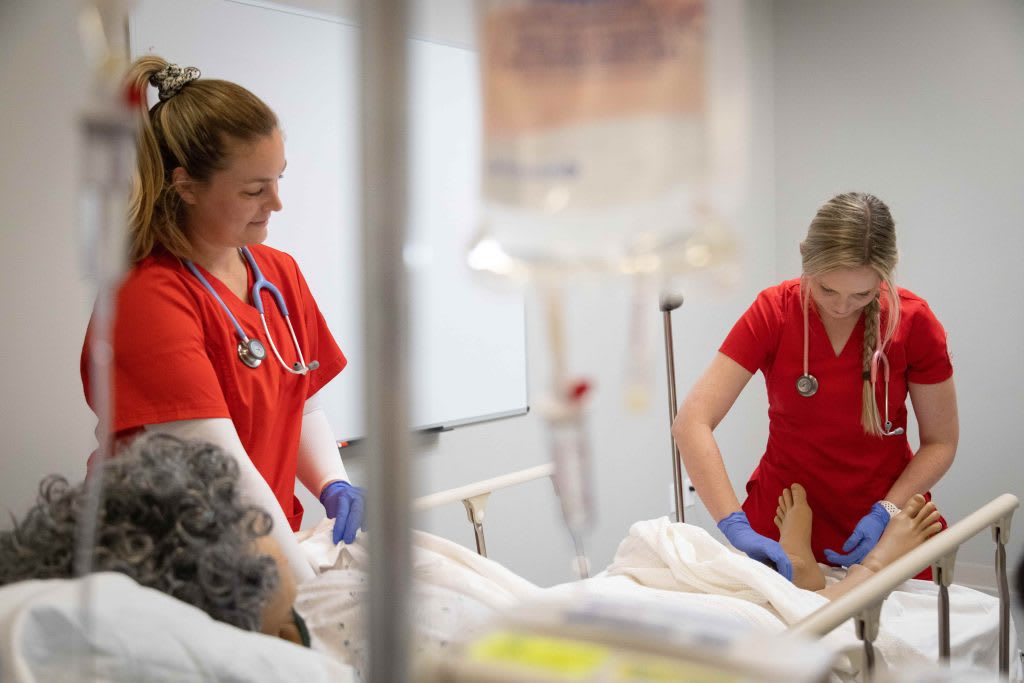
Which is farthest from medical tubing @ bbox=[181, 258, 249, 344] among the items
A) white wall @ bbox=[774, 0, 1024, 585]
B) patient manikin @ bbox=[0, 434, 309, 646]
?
white wall @ bbox=[774, 0, 1024, 585]

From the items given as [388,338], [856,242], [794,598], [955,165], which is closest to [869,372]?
[856,242]

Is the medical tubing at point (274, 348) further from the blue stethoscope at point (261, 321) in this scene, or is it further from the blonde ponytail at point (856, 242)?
the blonde ponytail at point (856, 242)

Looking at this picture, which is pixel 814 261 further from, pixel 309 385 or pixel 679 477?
pixel 309 385

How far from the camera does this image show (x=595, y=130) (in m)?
0.56

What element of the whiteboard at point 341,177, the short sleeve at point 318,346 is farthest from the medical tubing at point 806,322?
the short sleeve at point 318,346

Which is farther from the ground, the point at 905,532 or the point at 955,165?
the point at 955,165

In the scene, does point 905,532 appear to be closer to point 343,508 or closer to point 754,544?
point 754,544

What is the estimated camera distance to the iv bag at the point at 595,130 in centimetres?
56

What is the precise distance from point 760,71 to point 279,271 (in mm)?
3203

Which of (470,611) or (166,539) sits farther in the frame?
(470,611)

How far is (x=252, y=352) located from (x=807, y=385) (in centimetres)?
125

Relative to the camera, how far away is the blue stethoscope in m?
1.65

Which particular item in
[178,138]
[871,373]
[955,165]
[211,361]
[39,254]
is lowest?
[871,373]

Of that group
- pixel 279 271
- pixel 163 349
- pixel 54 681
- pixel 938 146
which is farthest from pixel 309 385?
pixel 938 146
